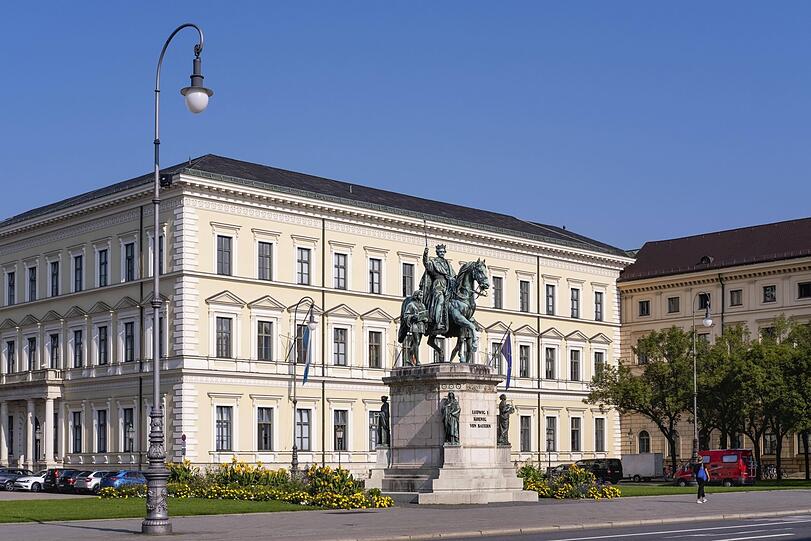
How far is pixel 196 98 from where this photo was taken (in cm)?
3198

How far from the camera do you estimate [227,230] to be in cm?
7919

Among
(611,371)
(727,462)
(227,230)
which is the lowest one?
(727,462)

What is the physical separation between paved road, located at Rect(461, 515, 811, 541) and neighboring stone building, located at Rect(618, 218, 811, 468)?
59526 millimetres

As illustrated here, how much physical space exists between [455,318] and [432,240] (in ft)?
144

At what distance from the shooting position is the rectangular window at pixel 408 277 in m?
90.0

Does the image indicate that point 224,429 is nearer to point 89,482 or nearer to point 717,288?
point 89,482

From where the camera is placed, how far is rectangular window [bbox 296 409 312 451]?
81438 millimetres

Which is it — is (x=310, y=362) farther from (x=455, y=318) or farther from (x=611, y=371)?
(x=455, y=318)

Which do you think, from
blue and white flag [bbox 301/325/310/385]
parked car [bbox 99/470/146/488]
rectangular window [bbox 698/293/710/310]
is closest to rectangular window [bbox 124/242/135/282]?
blue and white flag [bbox 301/325/310/385]

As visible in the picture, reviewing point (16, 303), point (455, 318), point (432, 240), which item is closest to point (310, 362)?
point (432, 240)

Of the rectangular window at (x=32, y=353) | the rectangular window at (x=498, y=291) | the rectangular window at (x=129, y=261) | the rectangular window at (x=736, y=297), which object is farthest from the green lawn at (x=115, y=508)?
the rectangular window at (x=736, y=297)

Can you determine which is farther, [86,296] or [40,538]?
[86,296]

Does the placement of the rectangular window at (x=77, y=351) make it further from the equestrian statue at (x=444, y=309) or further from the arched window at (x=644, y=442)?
the arched window at (x=644, y=442)

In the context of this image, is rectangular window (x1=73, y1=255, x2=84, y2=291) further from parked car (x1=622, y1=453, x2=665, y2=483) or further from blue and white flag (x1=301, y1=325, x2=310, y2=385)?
parked car (x1=622, y1=453, x2=665, y2=483)
